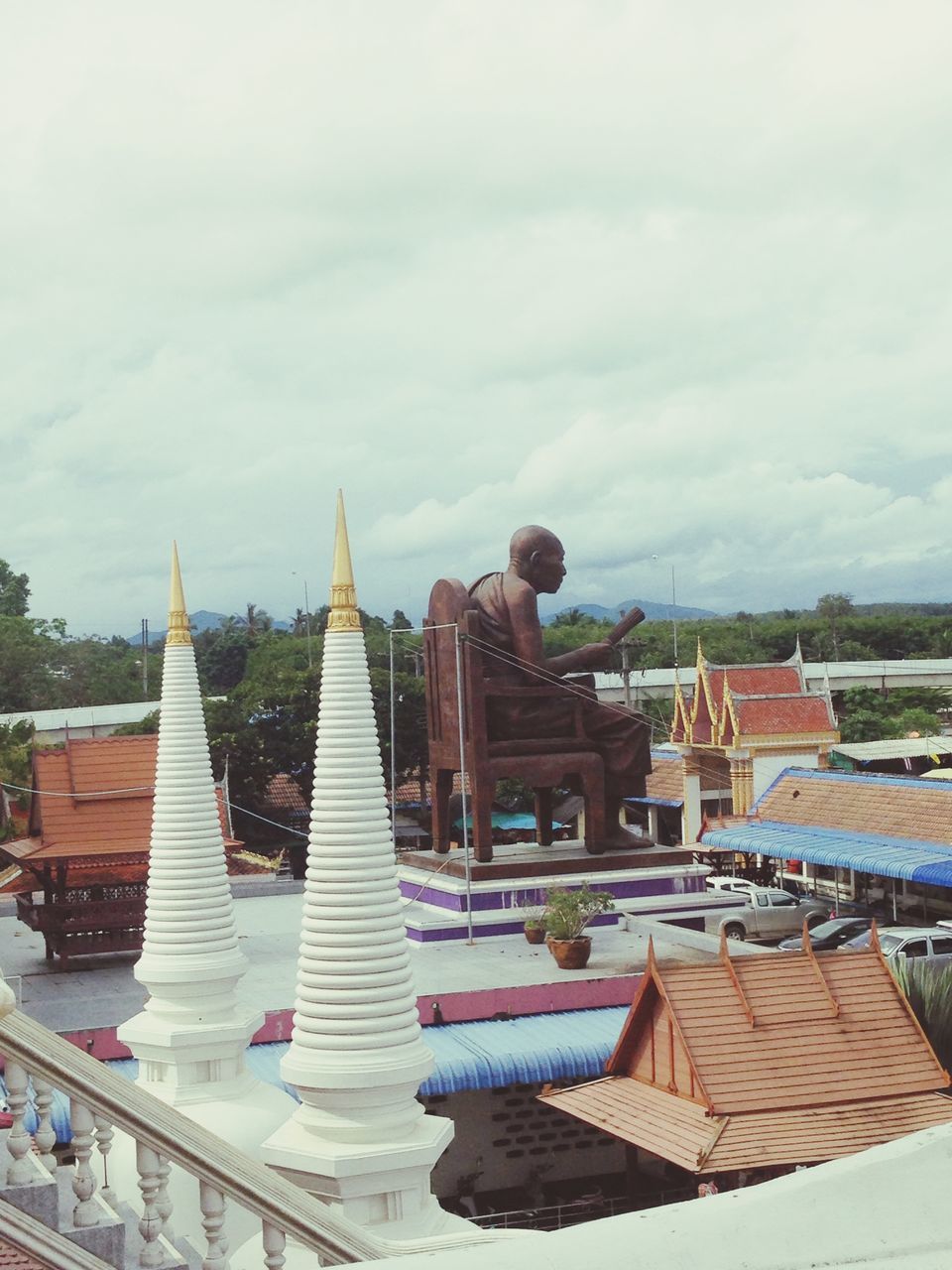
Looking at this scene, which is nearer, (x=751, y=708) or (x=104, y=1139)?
(x=104, y=1139)

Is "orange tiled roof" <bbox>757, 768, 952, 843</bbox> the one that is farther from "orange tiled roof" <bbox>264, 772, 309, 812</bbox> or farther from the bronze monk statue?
"orange tiled roof" <bbox>264, 772, 309, 812</bbox>

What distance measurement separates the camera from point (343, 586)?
11.5m

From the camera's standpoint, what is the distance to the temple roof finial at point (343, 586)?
11.4m

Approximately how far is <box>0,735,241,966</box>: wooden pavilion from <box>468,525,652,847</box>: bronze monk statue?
605cm

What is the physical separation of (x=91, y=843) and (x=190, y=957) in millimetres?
11024

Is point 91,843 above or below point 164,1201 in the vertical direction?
above

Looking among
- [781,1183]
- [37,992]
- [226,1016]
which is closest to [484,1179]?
[226,1016]

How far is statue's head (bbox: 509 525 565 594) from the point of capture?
83.3 feet

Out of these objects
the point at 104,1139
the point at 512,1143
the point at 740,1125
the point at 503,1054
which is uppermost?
the point at 104,1139

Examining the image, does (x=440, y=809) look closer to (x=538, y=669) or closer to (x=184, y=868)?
(x=538, y=669)

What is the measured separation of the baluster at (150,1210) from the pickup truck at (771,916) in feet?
76.1

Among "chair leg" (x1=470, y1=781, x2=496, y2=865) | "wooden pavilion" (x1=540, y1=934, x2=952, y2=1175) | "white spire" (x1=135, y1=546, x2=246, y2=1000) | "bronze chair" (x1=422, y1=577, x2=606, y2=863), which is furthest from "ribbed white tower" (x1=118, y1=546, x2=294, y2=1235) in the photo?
"bronze chair" (x1=422, y1=577, x2=606, y2=863)

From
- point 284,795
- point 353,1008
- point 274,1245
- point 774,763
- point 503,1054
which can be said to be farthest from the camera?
point 284,795

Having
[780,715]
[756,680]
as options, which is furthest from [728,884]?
[756,680]
